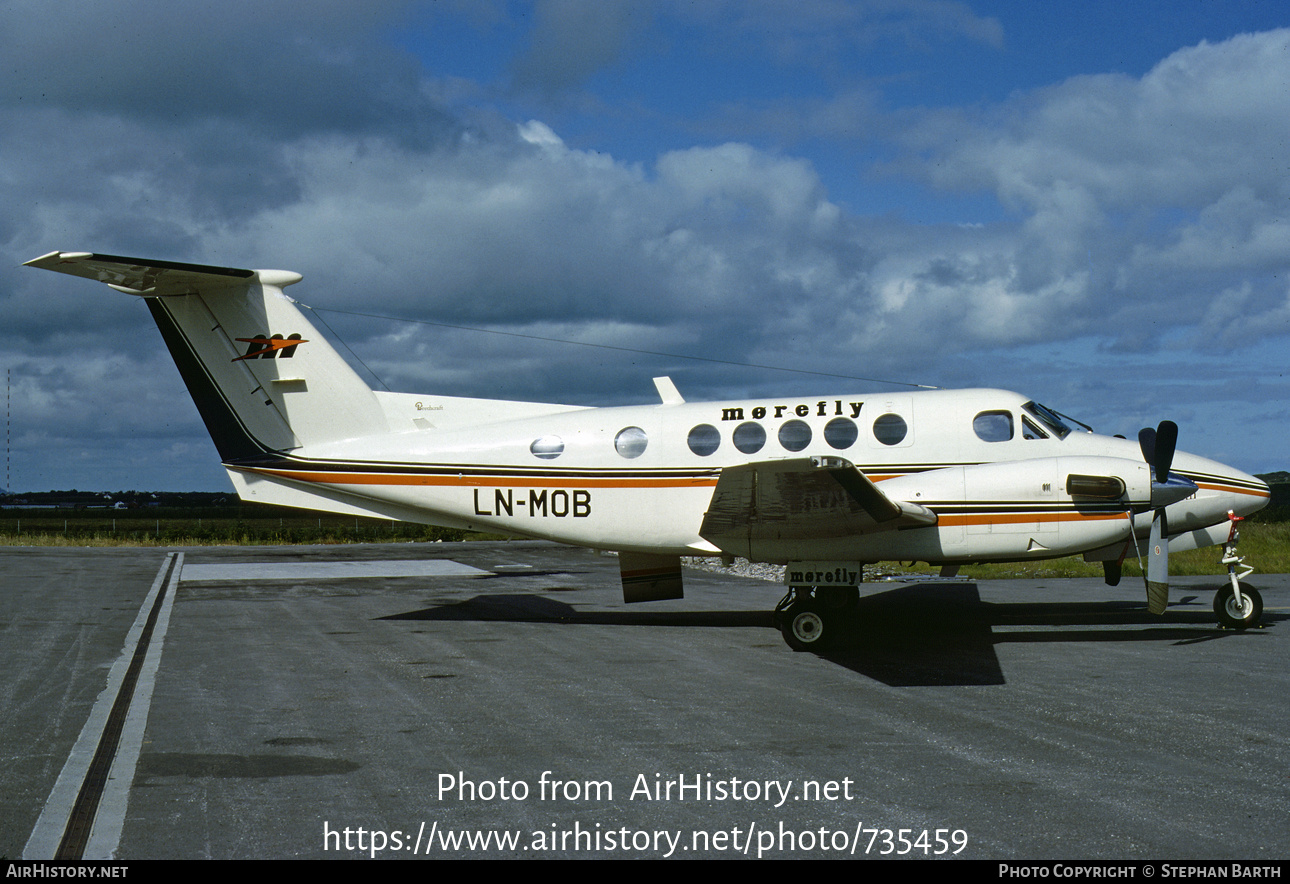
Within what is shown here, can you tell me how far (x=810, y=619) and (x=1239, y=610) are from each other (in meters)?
5.93

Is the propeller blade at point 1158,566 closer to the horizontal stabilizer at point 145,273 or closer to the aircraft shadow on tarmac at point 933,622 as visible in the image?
the aircraft shadow on tarmac at point 933,622

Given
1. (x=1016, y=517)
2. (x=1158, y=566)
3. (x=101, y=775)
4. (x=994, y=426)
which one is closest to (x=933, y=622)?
(x=1016, y=517)

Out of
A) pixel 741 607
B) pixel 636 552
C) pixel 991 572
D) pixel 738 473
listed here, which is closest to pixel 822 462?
pixel 738 473

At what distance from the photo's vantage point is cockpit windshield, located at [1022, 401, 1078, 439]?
12.2 metres

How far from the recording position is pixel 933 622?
13547 mm

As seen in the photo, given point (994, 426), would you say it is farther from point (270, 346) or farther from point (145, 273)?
point (145, 273)

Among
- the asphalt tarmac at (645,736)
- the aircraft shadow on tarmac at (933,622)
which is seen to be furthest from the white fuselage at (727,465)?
the asphalt tarmac at (645,736)

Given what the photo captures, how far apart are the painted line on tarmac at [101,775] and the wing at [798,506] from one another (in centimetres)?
609

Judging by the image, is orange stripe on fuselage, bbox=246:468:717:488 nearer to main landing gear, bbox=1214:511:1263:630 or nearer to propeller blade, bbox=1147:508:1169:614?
propeller blade, bbox=1147:508:1169:614

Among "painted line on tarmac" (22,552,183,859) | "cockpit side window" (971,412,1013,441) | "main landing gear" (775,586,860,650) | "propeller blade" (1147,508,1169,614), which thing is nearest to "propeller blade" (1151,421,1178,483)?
"propeller blade" (1147,508,1169,614)

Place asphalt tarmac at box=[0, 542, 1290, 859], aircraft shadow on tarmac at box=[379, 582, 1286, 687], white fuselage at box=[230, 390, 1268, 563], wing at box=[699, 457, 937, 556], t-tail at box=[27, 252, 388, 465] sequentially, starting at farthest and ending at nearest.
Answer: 1. t-tail at box=[27, 252, 388, 465]
2. white fuselage at box=[230, 390, 1268, 563]
3. aircraft shadow on tarmac at box=[379, 582, 1286, 687]
4. wing at box=[699, 457, 937, 556]
5. asphalt tarmac at box=[0, 542, 1290, 859]

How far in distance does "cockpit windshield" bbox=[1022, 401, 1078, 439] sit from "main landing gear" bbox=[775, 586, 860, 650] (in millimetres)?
3475

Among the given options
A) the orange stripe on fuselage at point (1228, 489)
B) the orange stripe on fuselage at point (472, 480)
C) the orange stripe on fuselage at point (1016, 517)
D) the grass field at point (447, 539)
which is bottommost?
the grass field at point (447, 539)

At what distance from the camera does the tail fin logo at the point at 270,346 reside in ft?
44.7
